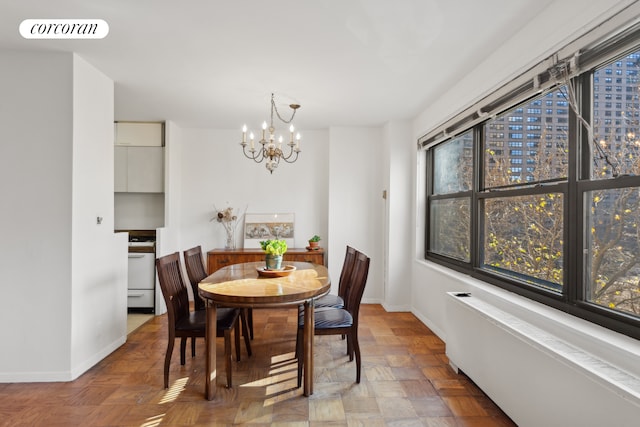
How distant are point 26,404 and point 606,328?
136 inches

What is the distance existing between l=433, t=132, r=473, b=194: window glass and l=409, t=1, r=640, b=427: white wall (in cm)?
48

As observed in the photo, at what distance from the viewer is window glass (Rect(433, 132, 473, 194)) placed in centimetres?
348

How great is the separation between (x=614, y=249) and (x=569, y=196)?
0.38m

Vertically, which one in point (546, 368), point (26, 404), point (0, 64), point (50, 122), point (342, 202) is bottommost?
point (26, 404)

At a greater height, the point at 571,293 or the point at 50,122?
the point at 50,122

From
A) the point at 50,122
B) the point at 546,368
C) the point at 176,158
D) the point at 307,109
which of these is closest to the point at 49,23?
the point at 50,122

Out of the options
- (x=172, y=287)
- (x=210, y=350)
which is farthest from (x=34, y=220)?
(x=210, y=350)

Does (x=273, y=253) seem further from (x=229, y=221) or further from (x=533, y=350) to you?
(x=229, y=221)

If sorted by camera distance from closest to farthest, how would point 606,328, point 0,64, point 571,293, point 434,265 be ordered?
point 606,328
point 571,293
point 0,64
point 434,265

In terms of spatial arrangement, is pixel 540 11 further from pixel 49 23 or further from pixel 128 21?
pixel 49 23

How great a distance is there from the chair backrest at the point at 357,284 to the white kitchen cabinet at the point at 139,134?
3287 millimetres

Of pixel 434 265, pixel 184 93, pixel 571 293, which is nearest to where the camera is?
pixel 571 293

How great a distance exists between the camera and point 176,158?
5.02 m

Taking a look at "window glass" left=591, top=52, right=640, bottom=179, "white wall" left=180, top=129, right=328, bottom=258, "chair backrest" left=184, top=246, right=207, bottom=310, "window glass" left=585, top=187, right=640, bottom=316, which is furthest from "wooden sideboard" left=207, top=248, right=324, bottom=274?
"window glass" left=591, top=52, right=640, bottom=179
